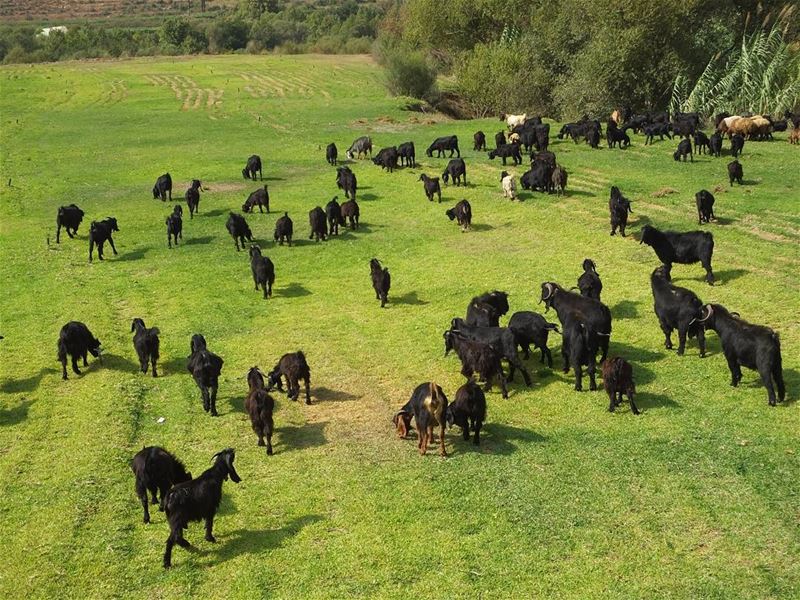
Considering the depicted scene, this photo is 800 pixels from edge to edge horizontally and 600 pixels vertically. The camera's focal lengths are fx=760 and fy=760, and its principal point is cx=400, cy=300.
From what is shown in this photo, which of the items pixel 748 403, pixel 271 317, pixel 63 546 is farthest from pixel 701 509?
pixel 271 317

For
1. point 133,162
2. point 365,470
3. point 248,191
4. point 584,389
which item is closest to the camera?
point 365,470

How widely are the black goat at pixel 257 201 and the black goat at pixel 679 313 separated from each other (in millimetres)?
18502

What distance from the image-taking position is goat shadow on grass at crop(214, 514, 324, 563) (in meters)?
11.1

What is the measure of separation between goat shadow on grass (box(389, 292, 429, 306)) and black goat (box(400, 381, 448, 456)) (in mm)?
8150

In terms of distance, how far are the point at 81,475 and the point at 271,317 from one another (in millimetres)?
8409

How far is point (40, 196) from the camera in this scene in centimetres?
3781

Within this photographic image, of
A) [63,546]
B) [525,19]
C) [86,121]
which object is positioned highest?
[525,19]

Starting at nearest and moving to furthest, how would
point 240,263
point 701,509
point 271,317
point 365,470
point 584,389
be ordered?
point 701,509
point 365,470
point 584,389
point 271,317
point 240,263

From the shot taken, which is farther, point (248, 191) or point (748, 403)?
point (248, 191)

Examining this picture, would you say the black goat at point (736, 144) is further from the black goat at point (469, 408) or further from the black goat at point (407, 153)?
the black goat at point (469, 408)

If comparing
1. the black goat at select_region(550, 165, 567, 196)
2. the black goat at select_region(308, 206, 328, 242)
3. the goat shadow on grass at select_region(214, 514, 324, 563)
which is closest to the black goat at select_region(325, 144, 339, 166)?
the black goat at select_region(308, 206, 328, 242)

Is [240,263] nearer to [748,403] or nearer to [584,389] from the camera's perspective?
[584,389]

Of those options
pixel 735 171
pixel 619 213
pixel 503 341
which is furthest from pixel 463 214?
pixel 503 341

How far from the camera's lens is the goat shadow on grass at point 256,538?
11102 millimetres
